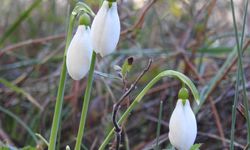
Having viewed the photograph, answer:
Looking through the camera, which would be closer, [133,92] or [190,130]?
[190,130]

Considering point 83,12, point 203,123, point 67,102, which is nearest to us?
point 83,12

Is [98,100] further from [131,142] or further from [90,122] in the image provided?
[131,142]

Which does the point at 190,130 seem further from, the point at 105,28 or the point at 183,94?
the point at 105,28

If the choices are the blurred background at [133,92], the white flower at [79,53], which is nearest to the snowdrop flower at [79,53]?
the white flower at [79,53]

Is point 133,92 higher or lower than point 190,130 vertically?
lower

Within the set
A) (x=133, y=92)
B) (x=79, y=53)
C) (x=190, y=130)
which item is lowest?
(x=133, y=92)

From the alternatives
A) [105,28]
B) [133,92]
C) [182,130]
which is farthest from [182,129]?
[133,92]

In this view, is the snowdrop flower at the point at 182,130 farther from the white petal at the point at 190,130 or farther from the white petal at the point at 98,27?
the white petal at the point at 98,27

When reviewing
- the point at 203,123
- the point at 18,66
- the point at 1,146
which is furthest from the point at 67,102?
the point at 1,146
